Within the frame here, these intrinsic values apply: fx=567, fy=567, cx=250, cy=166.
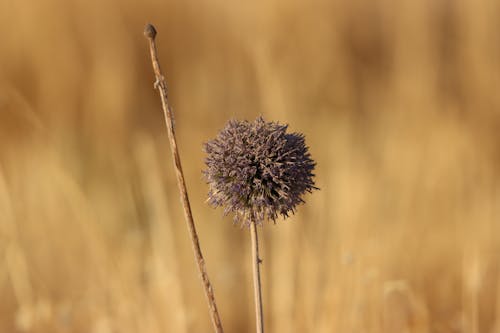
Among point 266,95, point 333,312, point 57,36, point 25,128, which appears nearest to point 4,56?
point 57,36

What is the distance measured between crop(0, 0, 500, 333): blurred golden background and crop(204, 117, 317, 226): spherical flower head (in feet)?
2.68

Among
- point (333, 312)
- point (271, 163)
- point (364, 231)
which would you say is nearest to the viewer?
point (271, 163)

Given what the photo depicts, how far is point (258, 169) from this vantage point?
837 mm

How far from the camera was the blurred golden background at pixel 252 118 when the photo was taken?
1.92 m

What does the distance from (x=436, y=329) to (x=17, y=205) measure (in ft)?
5.13

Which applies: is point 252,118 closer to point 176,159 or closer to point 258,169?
point 258,169

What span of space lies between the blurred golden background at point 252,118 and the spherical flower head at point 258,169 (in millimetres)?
817

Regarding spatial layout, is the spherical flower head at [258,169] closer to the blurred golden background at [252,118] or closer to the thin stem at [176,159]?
the thin stem at [176,159]

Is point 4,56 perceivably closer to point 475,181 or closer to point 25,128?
point 25,128

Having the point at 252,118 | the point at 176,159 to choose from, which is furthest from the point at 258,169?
the point at 252,118

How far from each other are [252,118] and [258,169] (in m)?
2.49

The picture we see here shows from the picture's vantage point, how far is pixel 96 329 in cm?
195

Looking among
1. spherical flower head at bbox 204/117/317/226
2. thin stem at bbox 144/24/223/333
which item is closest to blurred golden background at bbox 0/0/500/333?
spherical flower head at bbox 204/117/317/226

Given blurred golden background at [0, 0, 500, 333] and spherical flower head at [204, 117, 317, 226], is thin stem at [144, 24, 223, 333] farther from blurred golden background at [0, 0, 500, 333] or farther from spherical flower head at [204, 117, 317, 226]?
blurred golden background at [0, 0, 500, 333]
